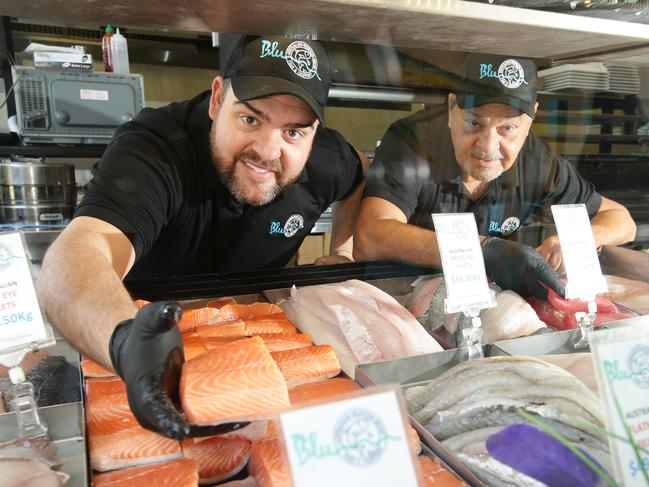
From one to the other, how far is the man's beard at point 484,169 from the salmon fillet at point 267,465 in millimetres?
1716

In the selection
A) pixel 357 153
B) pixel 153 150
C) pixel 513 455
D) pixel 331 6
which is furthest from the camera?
pixel 357 153

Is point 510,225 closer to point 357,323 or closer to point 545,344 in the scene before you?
point 545,344

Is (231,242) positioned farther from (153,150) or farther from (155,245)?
(153,150)

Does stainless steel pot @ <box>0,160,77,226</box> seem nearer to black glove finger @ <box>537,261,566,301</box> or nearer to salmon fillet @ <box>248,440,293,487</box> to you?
salmon fillet @ <box>248,440,293,487</box>

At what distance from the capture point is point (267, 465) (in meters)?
0.89

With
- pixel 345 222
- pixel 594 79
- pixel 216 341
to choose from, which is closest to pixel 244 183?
pixel 216 341

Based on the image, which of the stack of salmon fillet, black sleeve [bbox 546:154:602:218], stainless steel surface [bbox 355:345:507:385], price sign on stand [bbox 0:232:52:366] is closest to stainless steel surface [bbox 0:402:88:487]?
the stack of salmon fillet

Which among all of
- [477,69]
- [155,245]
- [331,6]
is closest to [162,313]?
[331,6]

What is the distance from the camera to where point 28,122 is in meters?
3.55

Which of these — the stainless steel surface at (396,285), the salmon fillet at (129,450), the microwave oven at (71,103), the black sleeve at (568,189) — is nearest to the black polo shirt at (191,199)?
the stainless steel surface at (396,285)

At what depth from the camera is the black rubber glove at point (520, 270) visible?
5.21 feet

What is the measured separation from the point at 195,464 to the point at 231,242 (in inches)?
49.2

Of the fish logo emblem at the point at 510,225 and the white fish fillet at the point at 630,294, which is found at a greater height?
the fish logo emblem at the point at 510,225

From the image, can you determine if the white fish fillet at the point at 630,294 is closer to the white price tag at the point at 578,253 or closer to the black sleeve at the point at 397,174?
the white price tag at the point at 578,253
